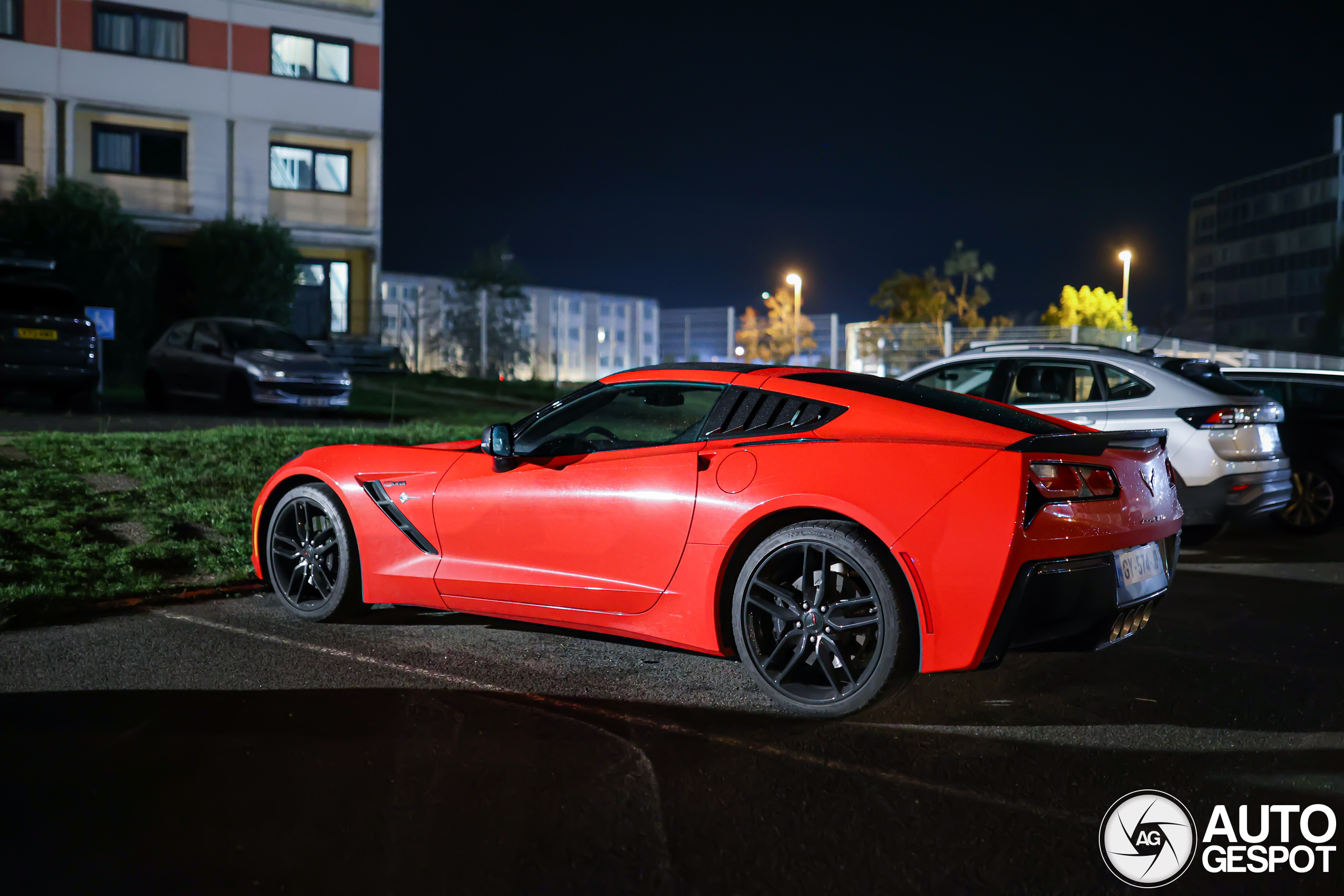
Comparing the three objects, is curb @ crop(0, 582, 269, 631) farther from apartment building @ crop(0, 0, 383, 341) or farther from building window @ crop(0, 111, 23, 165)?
building window @ crop(0, 111, 23, 165)

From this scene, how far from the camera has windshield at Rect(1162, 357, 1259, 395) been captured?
832 cm

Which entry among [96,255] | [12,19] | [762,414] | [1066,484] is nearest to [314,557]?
[762,414]

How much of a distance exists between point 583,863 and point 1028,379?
717 centimetres

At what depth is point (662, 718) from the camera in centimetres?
430

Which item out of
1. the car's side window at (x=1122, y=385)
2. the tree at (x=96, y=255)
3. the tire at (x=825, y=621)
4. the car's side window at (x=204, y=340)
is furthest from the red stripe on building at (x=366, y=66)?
the tire at (x=825, y=621)

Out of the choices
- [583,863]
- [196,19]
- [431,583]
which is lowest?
[583,863]

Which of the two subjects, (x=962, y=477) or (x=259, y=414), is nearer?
(x=962, y=477)

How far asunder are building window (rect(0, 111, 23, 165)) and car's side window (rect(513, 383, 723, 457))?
91.5 feet

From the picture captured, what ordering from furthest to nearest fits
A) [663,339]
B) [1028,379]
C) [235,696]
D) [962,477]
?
1. [663,339]
2. [1028,379]
3. [235,696]
4. [962,477]

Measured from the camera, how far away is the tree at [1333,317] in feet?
242

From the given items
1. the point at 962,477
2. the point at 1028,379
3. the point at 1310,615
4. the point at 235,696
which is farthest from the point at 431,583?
the point at 1028,379

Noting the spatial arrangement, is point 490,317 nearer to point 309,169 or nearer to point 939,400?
point 309,169

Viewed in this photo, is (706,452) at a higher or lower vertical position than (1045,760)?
higher

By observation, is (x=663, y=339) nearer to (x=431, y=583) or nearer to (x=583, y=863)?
(x=431, y=583)
